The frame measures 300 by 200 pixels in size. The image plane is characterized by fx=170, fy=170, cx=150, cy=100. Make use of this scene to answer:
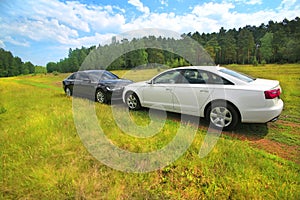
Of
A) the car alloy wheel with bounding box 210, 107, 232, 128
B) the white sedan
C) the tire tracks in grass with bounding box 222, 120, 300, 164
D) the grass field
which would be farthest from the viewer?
the car alloy wheel with bounding box 210, 107, 232, 128

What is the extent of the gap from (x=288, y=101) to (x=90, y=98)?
8.06 meters

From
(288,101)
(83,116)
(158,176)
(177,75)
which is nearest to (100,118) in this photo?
(83,116)

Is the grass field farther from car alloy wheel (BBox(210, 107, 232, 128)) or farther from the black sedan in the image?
the black sedan

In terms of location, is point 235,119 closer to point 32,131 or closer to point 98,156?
point 98,156

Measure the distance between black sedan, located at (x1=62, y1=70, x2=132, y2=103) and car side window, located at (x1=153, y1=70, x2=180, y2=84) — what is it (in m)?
2.29

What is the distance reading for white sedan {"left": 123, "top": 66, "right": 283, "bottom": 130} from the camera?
3.52 meters

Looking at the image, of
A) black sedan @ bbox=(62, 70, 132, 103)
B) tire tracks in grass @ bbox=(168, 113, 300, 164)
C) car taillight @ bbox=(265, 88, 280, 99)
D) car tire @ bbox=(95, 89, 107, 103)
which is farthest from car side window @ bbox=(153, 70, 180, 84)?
car tire @ bbox=(95, 89, 107, 103)

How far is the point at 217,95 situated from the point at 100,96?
188 inches

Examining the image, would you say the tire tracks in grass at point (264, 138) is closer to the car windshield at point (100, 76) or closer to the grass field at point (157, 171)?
the grass field at point (157, 171)

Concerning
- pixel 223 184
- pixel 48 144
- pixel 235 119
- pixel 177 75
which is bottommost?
pixel 223 184

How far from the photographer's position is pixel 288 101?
652 cm

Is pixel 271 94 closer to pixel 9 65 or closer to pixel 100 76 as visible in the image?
pixel 100 76

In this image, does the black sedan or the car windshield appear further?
the car windshield

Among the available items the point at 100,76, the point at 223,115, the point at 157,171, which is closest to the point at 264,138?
the point at 223,115
